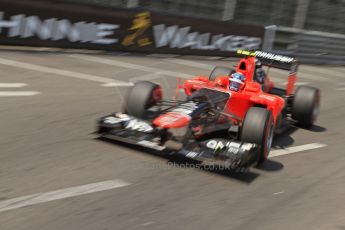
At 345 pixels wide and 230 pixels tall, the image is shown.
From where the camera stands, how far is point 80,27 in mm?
12828

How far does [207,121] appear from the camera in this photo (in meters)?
6.21

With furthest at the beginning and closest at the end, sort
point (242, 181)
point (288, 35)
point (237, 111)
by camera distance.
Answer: point (288, 35) → point (237, 111) → point (242, 181)

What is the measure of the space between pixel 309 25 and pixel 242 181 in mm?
15370

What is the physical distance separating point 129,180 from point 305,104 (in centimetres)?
383

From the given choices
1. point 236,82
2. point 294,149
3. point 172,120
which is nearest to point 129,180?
point 172,120

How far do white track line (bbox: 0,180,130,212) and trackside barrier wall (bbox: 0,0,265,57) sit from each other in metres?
7.46

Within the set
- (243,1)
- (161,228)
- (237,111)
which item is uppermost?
(243,1)

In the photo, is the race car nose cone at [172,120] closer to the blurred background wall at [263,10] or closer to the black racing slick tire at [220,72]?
the black racing slick tire at [220,72]

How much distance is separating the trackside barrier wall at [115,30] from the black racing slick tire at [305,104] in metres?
6.37

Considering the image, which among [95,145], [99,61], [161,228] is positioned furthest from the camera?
[99,61]

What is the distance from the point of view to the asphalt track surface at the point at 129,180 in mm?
4289

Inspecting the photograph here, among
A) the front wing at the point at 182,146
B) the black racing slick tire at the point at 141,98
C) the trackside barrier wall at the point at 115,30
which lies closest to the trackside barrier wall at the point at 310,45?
the trackside barrier wall at the point at 115,30

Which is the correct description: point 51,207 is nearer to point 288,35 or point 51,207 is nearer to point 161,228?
point 161,228

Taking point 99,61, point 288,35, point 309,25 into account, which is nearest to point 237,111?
point 99,61
